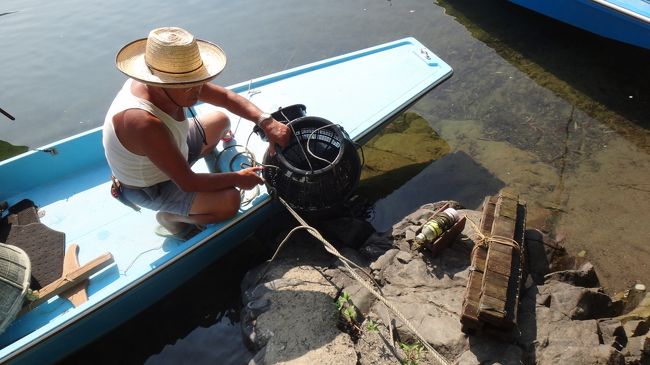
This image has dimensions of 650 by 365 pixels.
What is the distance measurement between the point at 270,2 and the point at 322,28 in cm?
136

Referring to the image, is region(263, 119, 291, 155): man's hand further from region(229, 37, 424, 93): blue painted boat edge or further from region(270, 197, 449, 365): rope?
region(229, 37, 424, 93): blue painted boat edge

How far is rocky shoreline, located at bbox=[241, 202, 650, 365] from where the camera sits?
10.3ft

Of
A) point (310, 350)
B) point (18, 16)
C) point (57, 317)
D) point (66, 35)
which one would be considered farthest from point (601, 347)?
point (18, 16)

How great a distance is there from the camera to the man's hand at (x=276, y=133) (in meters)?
3.78

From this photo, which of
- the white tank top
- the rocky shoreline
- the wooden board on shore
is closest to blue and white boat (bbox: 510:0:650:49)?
the rocky shoreline

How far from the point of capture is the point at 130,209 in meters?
4.29

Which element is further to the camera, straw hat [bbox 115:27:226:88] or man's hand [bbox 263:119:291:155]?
man's hand [bbox 263:119:291:155]

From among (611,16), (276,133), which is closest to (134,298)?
(276,133)

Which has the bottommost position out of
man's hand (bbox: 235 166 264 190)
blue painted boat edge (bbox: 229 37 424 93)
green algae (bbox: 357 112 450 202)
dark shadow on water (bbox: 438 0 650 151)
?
green algae (bbox: 357 112 450 202)

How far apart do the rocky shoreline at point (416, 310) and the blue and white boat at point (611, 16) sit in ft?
10.3

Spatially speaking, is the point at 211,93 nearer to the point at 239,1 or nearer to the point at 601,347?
the point at 601,347

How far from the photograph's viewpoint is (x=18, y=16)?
8.35 metres

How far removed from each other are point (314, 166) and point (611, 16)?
4375 millimetres

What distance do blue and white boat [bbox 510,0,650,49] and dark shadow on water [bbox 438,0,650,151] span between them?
506mm
